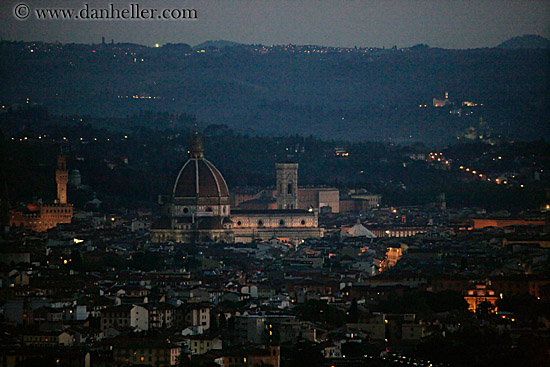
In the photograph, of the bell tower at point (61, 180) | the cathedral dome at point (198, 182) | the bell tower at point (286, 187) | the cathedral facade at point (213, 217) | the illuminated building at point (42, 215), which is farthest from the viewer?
the bell tower at point (286, 187)

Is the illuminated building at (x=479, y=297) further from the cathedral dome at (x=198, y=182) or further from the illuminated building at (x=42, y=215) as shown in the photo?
the cathedral dome at (x=198, y=182)

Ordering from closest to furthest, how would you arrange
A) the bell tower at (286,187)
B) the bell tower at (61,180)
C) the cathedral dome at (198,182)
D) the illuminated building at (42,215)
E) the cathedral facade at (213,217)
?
the cathedral facade at (213,217) → the illuminated building at (42,215) → the cathedral dome at (198,182) → the bell tower at (61,180) → the bell tower at (286,187)

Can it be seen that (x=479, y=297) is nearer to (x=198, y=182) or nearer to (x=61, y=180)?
(x=198, y=182)

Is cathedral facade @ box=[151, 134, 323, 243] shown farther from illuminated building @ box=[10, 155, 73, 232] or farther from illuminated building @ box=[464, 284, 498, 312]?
illuminated building @ box=[464, 284, 498, 312]

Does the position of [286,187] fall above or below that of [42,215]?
above

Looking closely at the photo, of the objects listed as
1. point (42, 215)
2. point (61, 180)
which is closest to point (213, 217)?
point (42, 215)

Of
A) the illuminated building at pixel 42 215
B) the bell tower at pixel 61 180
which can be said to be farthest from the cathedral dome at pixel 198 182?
the bell tower at pixel 61 180

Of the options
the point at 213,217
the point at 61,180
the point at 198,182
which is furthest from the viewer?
the point at 61,180
